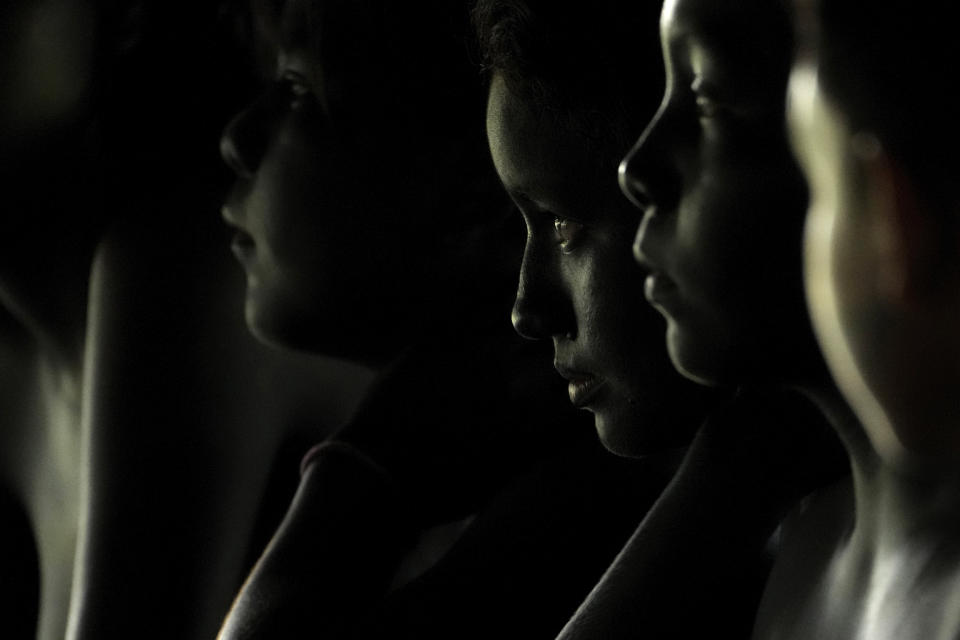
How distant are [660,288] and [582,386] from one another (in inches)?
5.2

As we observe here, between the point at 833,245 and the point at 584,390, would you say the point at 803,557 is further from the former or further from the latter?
the point at 833,245

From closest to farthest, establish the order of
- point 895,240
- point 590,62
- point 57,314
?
point 895,240, point 590,62, point 57,314

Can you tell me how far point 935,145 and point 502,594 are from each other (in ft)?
1.35

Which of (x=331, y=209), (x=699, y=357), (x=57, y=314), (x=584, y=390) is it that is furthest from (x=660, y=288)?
(x=57, y=314)

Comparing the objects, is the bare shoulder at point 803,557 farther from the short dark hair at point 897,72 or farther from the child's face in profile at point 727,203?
the short dark hair at point 897,72

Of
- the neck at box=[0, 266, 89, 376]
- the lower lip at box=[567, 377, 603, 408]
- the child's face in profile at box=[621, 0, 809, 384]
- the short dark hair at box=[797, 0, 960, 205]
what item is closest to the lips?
the lower lip at box=[567, 377, 603, 408]

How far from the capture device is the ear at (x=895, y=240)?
0.40 meters

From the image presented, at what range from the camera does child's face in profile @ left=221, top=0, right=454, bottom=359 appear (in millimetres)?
893

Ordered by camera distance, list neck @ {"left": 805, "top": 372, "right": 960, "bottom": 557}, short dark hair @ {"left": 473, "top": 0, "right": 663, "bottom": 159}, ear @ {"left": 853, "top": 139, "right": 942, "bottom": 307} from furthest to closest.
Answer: short dark hair @ {"left": 473, "top": 0, "right": 663, "bottom": 159}, neck @ {"left": 805, "top": 372, "right": 960, "bottom": 557}, ear @ {"left": 853, "top": 139, "right": 942, "bottom": 307}

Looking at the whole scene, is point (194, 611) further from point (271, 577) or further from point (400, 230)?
point (400, 230)

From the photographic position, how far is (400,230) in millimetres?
890

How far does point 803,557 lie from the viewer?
0.63 m

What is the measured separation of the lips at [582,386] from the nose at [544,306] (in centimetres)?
2

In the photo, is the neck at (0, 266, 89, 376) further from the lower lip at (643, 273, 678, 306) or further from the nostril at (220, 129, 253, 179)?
the lower lip at (643, 273, 678, 306)
